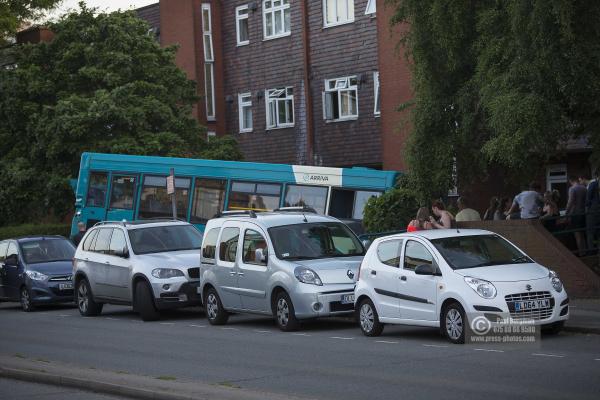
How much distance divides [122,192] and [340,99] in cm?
1000

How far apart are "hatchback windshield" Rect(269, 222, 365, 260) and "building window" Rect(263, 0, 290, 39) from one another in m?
22.6

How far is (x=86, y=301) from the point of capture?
24594mm

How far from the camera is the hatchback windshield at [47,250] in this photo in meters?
28.3

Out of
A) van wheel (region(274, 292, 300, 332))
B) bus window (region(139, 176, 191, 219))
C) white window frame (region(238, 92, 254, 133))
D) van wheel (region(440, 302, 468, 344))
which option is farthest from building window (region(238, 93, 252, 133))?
van wheel (region(440, 302, 468, 344))

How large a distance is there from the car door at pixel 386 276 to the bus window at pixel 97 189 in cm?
1714

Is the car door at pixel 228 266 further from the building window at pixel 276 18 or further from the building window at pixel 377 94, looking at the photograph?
the building window at pixel 276 18

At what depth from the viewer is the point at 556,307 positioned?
50.5ft

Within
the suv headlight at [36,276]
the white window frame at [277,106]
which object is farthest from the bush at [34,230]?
the suv headlight at [36,276]

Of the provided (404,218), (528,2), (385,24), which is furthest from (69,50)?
(528,2)

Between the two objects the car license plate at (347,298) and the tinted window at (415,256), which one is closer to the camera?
the tinted window at (415,256)

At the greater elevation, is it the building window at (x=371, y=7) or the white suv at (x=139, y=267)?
the building window at (x=371, y=7)

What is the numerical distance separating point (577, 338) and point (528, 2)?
18.1 ft

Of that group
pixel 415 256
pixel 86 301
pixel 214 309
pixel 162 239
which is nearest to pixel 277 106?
pixel 86 301

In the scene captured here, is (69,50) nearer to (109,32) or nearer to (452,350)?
(109,32)
